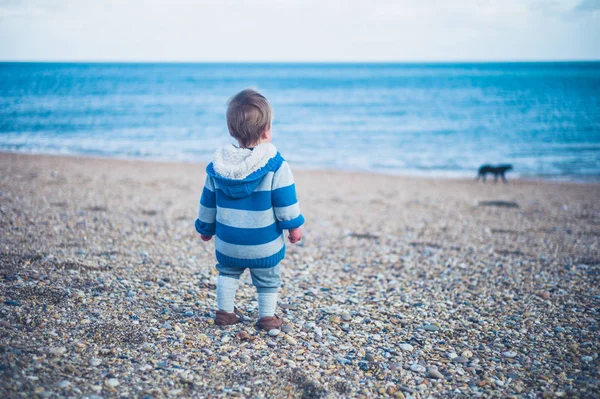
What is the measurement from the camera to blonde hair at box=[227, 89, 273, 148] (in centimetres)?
354

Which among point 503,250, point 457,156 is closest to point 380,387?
point 503,250

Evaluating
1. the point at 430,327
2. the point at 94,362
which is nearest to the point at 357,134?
the point at 430,327

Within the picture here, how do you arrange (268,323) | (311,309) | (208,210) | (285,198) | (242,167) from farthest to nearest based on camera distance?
(311,309) → (268,323) → (208,210) → (285,198) → (242,167)

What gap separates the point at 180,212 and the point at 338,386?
23.8ft

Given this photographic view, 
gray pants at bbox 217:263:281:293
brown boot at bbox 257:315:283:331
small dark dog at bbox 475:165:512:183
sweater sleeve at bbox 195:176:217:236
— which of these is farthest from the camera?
small dark dog at bbox 475:165:512:183

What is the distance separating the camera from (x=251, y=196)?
363cm

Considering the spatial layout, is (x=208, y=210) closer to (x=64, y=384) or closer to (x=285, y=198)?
(x=285, y=198)

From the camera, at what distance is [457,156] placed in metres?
24.2

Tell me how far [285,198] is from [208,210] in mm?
757

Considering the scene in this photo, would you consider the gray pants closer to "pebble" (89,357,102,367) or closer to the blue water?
"pebble" (89,357,102,367)

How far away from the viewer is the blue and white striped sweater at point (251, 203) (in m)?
3.56

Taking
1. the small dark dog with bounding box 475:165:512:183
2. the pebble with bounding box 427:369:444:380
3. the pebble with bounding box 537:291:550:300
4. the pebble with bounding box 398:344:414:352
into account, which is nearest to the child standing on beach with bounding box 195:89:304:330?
the pebble with bounding box 398:344:414:352

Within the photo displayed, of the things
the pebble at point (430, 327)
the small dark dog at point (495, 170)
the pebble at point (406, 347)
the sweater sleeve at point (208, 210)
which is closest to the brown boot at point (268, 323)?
the sweater sleeve at point (208, 210)

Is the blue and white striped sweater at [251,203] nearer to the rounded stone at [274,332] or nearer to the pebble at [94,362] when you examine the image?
the rounded stone at [274,332]
